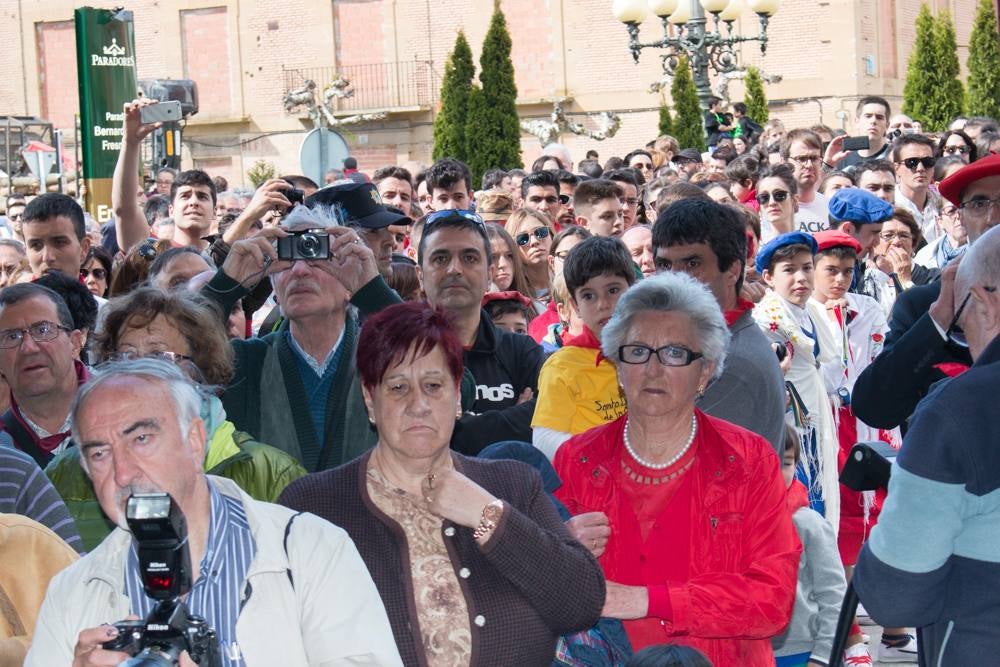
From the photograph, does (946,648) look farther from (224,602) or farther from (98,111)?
(98,111)

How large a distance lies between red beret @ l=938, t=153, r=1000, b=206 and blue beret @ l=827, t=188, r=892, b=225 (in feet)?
13.2

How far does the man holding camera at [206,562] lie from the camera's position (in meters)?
3.11

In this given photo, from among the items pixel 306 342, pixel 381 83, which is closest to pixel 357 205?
pixel 306 342

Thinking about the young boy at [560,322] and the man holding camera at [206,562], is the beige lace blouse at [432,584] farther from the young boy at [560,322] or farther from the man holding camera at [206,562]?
the young boy at [560,322]

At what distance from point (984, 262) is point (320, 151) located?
9.41 metres

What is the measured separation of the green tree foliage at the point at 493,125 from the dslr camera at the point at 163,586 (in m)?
20.7

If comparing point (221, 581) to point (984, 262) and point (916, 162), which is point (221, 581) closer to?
point (984, 262)

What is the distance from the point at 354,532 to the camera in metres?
3.67

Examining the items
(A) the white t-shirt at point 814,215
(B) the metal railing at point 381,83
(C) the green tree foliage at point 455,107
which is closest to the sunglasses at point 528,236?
(A) the white t-shirt at point 814,215

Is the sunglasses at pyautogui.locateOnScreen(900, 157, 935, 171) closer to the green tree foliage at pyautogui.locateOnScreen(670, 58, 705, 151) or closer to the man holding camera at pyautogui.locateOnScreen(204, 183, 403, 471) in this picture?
the man holding camera at pyautogui.locateOnScreen(204, 183, 403, 471)

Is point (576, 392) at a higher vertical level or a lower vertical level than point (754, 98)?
lower

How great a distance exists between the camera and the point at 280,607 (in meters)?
3.14

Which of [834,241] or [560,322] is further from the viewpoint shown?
[834,241]

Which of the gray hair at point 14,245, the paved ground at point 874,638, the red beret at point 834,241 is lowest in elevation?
the paved ground at point 874,638
